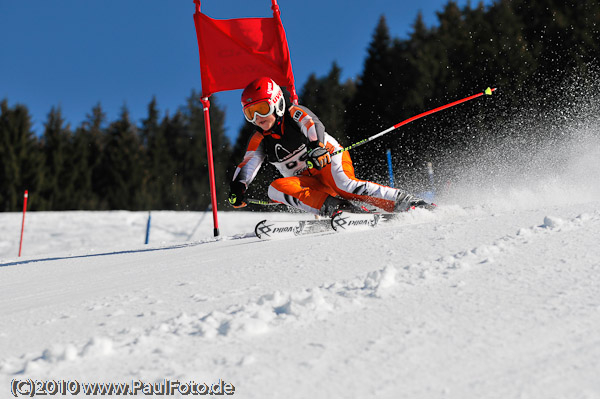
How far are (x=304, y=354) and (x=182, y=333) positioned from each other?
54 centimetres

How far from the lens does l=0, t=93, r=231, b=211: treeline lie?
83.9ft

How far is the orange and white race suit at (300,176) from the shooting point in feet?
16.9

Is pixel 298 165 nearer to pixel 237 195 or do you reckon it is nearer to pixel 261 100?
pixel 237 195

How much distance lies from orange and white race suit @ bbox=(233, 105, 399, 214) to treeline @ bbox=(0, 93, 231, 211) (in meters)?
22.9

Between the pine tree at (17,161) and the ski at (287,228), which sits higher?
the pine tree at (17,161)

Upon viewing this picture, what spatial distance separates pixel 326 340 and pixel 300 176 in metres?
3.77

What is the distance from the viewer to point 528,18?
74.2ft

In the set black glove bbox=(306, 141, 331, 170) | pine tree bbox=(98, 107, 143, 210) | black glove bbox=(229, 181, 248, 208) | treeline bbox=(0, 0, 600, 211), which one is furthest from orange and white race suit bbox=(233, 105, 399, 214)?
pine tree bbox=(98, 107, 143, 210)

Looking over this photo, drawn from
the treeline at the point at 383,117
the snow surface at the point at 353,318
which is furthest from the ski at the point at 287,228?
the treeline at the point at 383,117

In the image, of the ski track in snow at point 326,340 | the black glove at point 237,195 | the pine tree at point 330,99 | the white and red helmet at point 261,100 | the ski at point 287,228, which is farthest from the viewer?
the pine tree at point 330,99

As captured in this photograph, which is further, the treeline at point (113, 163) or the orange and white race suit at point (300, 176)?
the treeline at point (113, 163)

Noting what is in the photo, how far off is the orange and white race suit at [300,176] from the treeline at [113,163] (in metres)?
22.9

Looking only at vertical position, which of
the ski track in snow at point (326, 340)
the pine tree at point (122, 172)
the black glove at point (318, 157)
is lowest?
the ski track in snow at point (326, 340)
